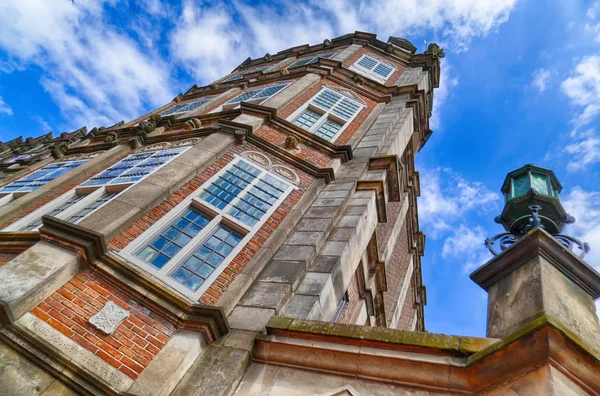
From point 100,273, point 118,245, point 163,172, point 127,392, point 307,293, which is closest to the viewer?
point 127,392

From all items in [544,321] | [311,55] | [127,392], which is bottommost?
[127,392]

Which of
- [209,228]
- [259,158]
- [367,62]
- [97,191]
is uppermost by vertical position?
[367,62]

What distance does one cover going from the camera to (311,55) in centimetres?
2098

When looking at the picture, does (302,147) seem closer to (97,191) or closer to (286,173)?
(286,173)

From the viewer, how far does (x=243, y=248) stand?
6.78m

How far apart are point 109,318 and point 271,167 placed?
4892 millimetres

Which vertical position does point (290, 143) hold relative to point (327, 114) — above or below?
below

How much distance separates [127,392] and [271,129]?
7.30m

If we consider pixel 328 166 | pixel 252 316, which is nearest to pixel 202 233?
pixel 252 316

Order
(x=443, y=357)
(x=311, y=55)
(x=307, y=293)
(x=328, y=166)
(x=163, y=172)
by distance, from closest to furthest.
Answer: (x=443, y=357)
(x=307, y=293)
(x=163, y=172)
(x=328, y=166)
(x=311, y=55)

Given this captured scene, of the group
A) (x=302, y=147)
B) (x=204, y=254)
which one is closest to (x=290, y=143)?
(x=302, y=147)

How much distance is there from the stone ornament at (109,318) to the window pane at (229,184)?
271 cm

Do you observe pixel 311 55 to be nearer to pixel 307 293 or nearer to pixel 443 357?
pixel 307 293

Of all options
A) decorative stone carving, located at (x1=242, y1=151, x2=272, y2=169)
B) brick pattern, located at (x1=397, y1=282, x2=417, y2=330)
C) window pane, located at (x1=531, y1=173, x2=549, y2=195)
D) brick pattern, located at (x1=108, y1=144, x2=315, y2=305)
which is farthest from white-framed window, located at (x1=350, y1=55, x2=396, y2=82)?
window pane, located at (x1=531, y1=173, x2=549, y2=195)
